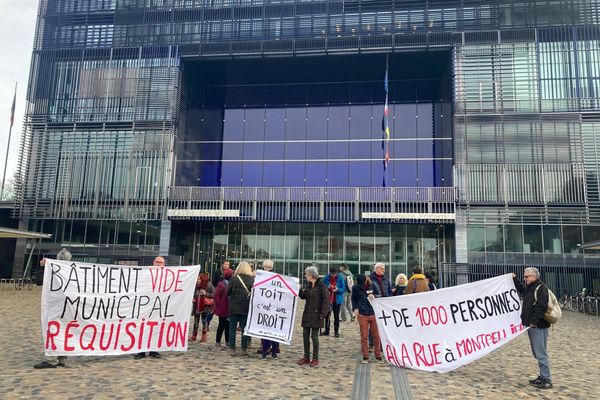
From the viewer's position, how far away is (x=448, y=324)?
8172 mm

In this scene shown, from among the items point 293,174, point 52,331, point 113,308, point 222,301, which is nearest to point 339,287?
Result: point 222,301

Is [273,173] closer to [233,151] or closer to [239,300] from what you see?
[233,151]

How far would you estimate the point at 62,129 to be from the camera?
2981cm

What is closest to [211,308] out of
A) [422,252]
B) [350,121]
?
[422,252]

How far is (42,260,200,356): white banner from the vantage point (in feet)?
25.4

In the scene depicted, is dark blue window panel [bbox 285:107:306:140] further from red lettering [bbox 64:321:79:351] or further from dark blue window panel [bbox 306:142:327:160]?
red lettering [bbox 64:321:79:351]

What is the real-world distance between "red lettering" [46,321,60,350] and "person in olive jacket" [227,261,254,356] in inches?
121

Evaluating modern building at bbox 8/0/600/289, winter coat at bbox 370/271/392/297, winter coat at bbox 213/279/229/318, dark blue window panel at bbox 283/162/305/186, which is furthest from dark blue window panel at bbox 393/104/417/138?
winter coat at bbox 213/279/229/318

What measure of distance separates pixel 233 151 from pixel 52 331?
2494 cm

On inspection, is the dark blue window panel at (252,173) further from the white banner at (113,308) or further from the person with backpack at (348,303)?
the white banner at (113,308)

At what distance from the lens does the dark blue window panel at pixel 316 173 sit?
3033 centimetres

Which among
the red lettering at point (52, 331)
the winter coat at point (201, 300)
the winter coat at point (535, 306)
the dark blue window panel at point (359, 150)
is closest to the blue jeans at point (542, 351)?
the winter coat at point (535, 306)

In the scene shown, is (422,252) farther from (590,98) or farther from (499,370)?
(499,370)

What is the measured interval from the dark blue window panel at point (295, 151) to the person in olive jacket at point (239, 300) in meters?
22.3
